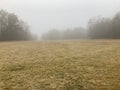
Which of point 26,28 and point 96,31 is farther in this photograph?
point 26,28

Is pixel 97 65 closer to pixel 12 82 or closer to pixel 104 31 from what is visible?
pixel 12 82

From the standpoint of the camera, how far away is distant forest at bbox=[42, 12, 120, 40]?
53.9 meters

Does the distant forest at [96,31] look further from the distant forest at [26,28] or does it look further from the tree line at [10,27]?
the tree line at [10,27]

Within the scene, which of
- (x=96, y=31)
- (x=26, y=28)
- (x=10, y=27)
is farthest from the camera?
(x=26, y=28)

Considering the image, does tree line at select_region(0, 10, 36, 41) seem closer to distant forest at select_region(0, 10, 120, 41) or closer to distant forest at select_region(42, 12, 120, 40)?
distant forest at select_region(0, 10, 120, 41)

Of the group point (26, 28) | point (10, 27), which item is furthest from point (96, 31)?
point (10, 27)

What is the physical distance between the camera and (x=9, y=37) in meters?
54.1

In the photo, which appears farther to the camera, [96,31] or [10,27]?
[96,31]

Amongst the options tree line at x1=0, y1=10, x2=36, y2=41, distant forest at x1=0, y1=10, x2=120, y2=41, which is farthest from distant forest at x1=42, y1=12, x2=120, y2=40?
→ tree line at x1=0, y1=10, x2=36, y2=41

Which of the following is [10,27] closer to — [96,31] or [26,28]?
[26,28]

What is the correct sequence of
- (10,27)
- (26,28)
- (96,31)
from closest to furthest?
(10,27) → (96,31) → (26,28)

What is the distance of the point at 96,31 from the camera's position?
61438 mm

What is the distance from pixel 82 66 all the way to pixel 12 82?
411 cm

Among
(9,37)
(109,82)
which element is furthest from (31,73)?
(9,37)
